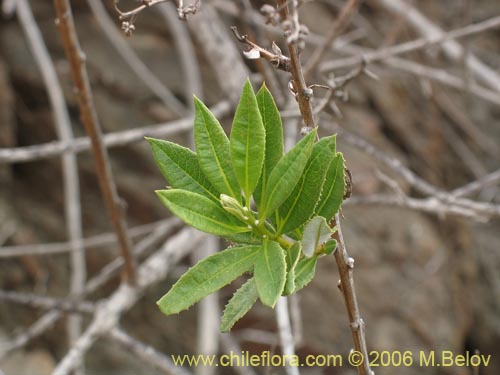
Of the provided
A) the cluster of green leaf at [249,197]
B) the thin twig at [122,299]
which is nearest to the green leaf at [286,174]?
the cluster of green leaf at [249,197]

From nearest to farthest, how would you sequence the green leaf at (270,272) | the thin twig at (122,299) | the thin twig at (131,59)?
the green leaf at (270,272), the thin twig at (122,299), the thin twig at (131,59)

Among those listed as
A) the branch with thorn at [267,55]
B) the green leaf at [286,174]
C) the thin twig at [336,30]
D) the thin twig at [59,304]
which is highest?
the thin twig at [336,30]

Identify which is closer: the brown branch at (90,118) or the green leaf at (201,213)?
the green leaf at (201,213)

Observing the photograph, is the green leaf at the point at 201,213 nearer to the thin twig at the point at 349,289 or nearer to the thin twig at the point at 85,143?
the thin twig at the point at 349,289

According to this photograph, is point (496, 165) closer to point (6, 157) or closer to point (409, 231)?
point (409, 231)

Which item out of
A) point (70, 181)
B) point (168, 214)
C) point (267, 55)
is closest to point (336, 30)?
point (267, 55)

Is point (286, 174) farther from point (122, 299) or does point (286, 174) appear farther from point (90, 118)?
point (122, 299)
